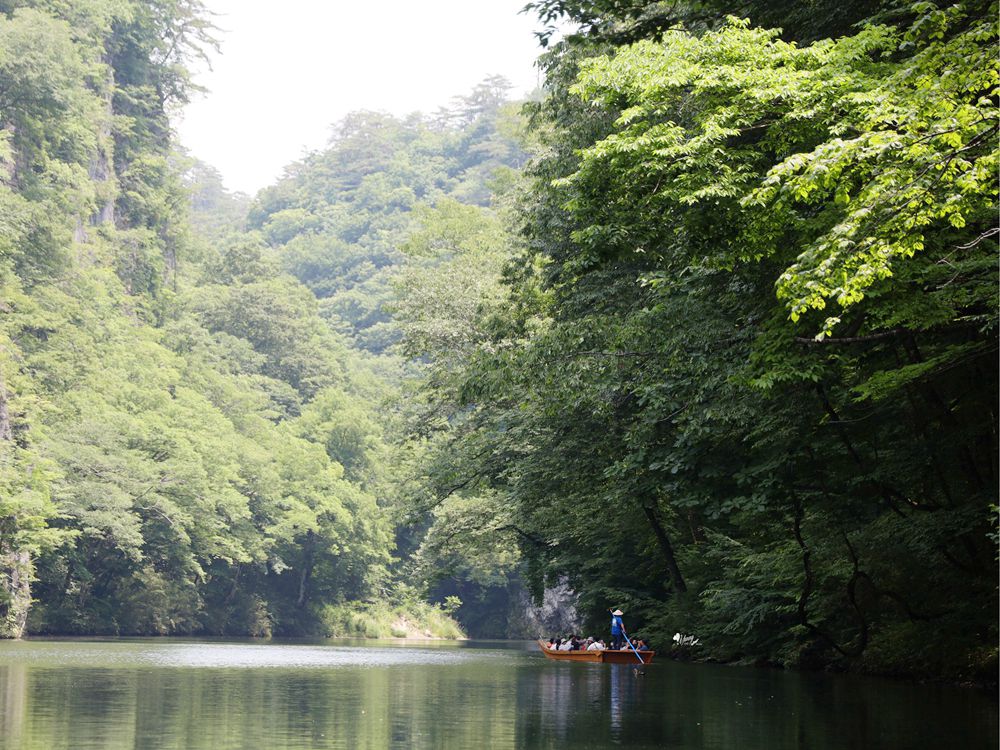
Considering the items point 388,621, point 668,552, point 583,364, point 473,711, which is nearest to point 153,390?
point 388,621

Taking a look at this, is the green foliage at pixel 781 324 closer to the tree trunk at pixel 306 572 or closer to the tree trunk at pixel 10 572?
the tree trunk at pixel 10 572

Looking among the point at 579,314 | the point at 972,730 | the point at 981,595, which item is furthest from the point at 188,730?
the point at 579,314

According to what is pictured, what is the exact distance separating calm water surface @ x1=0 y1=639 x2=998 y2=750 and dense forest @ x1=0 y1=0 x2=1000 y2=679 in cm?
256

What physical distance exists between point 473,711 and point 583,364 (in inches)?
340

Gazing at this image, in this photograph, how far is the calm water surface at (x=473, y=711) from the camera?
10906mm

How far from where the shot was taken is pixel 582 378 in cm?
2172

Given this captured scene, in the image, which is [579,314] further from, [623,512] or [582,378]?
[623,512]

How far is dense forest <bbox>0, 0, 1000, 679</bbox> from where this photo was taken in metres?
13.4

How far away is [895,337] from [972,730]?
17.4 feet

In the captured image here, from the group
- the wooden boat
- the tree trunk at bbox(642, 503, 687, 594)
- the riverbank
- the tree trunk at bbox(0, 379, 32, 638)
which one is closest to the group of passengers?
the wooden boat

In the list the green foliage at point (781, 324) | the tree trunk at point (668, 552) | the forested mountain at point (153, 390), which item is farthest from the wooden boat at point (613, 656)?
the forested mountain at point (153, 390)

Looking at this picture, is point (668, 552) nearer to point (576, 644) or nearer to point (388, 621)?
point (576, 644)

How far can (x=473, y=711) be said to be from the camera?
1409 centimetres

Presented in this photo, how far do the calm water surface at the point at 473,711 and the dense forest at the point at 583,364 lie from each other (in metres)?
2.56
